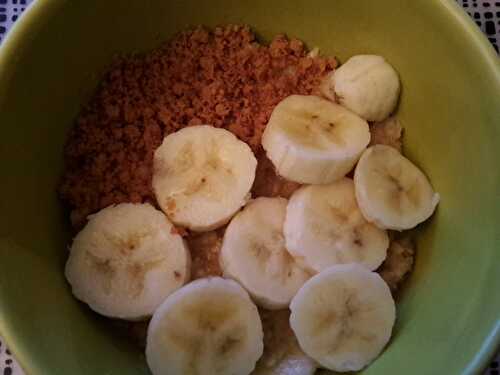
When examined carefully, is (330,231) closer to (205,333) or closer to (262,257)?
(262,257)

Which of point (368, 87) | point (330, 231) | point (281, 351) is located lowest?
point (281, 351)

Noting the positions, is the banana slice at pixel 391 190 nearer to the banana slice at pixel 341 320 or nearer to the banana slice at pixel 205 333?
the banana slice at pixel 341 320

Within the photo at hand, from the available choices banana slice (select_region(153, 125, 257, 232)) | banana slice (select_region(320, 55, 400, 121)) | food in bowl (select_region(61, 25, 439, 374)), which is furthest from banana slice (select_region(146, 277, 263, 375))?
banana slice (select_region(320, 55, 400, 121))

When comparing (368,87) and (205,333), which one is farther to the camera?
(368,87)

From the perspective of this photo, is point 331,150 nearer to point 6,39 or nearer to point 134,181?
point 134,181

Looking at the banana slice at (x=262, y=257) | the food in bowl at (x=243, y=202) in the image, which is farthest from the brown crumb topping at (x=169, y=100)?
the banana slice at (x=262, y=257)

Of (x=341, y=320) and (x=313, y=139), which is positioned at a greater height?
(x=313, y=139)

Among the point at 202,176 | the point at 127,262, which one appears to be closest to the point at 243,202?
the point at 202,176
